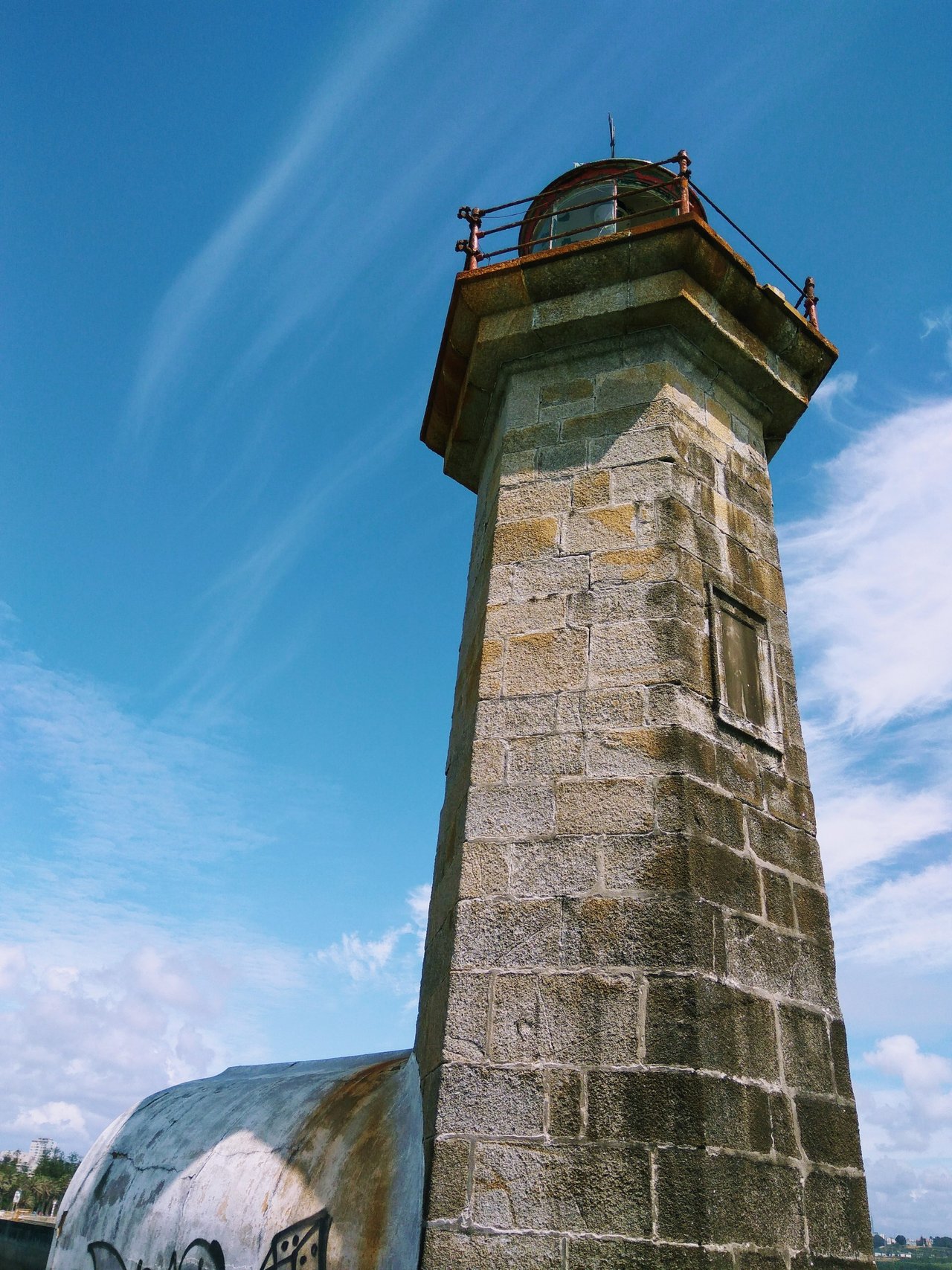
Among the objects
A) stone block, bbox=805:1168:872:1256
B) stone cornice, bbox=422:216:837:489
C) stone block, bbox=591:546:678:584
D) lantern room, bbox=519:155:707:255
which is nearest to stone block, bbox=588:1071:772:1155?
stone block, bbox=805:1168:872:1256

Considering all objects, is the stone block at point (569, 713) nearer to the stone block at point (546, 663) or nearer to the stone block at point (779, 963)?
the stone block at point (546, 663)

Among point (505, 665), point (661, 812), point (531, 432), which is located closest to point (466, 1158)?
point (661, 812)

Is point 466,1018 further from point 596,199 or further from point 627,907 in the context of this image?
point 596,199

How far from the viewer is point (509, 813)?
360 centimetres

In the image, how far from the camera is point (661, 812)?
340 cm

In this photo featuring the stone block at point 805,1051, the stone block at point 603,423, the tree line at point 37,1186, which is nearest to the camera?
the stone block at point 805,1051

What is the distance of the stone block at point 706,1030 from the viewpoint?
2.96m

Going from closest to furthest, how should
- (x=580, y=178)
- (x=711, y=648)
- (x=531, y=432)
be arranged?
1. (x=711, y=648)
2. (x=531, y=432)
3. (x=580, y=178)

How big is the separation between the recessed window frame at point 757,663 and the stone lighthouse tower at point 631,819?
14 millimetres

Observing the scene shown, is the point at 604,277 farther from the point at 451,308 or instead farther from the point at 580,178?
the point at 580,178

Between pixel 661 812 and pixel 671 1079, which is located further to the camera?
pixel 661 812

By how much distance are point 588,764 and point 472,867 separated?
0.62 m

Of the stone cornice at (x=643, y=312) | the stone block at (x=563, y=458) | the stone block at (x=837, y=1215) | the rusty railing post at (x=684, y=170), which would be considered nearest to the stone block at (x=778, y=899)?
the stone block at (x=837, y=1215)

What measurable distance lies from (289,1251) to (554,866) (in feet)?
5.34
